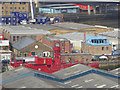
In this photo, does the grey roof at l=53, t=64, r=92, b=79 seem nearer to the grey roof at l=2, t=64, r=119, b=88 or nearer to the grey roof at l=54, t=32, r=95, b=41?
the grey roof at l=2, t=64, r=119, b=88

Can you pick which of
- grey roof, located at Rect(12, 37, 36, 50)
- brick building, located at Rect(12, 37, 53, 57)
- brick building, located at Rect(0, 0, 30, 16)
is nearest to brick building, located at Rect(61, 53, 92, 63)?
brick building, located at Rect(12, 37, 53, 57)

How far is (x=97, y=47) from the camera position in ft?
111

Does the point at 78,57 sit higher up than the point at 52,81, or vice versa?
the point at 52,81

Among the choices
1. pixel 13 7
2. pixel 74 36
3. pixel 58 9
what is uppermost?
pixel 13 7

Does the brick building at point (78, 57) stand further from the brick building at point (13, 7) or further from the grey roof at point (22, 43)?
the brick building at point (13, 7)

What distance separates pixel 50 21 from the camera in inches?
2336

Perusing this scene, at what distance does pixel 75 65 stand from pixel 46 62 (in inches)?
74.3

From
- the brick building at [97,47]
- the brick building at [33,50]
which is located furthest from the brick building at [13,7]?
the brick building at [97,47]

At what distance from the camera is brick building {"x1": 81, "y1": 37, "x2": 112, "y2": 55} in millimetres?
33656

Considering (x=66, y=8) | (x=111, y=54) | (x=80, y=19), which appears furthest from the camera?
(x=66, y=8)

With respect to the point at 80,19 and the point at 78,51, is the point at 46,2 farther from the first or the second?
the point at 78,51

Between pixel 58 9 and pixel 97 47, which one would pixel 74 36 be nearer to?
pixel 97 47

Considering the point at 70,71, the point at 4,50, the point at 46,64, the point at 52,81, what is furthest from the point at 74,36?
the point at 52,81

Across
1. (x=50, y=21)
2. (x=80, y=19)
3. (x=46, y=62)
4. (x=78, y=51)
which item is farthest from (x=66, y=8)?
(x=46, y=62)
